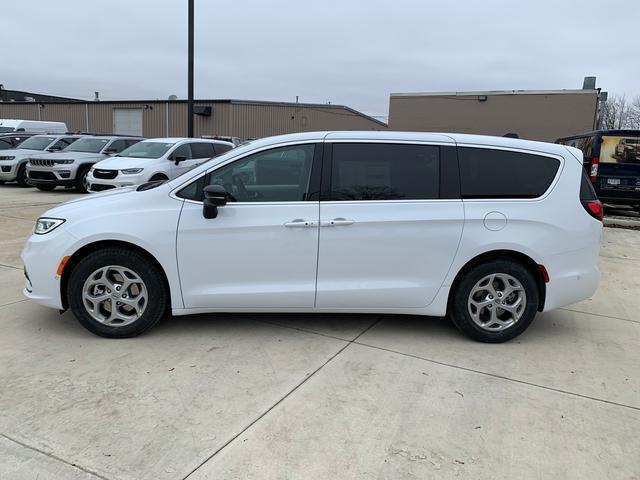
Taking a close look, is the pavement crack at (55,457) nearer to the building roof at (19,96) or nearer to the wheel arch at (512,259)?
the wheel arch at (512,259)

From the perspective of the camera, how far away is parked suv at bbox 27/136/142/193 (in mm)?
14672

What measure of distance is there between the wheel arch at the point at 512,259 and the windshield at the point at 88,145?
46.2 ft

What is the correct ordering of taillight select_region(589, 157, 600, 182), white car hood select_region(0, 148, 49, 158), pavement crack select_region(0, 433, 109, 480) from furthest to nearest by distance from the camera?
white car hood select_region(0, 148, 49, 158) → taillight select_region(589, 157, 600, 182) → pavement crack select_region(0, 433, 109, 480)

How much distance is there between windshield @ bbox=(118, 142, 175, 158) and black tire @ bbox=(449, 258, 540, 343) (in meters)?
10.1

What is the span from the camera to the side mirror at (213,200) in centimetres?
400

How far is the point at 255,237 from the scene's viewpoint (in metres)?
4.11

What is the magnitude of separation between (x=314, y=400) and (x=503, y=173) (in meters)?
2.42

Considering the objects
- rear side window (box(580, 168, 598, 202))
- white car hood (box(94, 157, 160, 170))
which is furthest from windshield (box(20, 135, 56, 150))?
rear side window (box(580, 168, 598, 202))

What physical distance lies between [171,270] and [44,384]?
1172 mm

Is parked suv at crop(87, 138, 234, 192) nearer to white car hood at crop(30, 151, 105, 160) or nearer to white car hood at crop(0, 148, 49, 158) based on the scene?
white car hood at crop(30, 151, 105, 160)

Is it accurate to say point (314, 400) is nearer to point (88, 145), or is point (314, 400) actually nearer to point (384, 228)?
point (384, 228)

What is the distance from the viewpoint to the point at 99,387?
11.3ft

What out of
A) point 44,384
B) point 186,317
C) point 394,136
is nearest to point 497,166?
point 394,136

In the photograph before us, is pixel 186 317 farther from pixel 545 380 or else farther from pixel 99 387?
pixel 545 380
